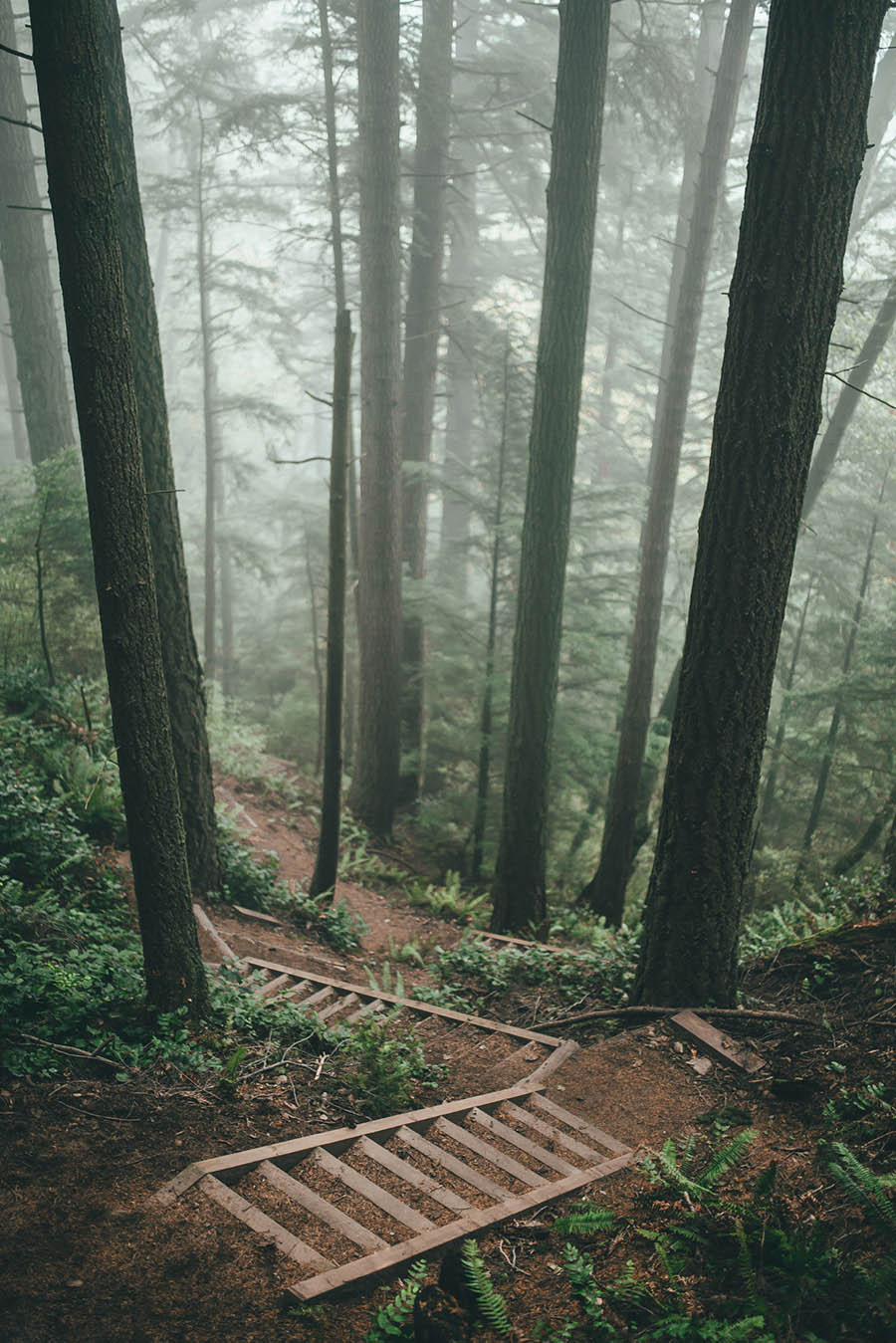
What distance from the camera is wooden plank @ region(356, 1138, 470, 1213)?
3818 mm

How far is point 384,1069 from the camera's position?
494 cm

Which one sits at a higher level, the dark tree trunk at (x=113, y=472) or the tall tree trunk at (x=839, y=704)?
the dark tree trunk at (x=113, y=472)

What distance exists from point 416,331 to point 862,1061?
13.6m

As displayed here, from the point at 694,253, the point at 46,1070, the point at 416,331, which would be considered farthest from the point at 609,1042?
the point at 416,331

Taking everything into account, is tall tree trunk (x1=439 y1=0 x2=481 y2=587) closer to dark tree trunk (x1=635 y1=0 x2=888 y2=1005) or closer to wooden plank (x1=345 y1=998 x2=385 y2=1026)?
dark tree trunk (x1=635 y1=0 x2=888 y2=1005)

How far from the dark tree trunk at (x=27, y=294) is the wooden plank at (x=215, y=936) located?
7.85 metres

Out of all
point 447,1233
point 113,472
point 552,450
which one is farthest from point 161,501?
point 447,1233

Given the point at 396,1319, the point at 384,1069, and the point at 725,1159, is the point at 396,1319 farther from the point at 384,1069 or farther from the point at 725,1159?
the point at 384,1069

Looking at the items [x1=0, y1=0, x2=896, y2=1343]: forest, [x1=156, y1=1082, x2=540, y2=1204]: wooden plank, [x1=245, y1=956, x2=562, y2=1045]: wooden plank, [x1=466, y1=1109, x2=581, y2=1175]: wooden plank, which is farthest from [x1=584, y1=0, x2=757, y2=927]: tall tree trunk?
[x1=466, y1=1109, x2=581, y2=1175]: wooden plank

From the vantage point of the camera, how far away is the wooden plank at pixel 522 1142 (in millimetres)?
4309

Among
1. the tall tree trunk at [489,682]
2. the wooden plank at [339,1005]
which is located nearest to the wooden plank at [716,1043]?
the wooden plank at [339,1005]

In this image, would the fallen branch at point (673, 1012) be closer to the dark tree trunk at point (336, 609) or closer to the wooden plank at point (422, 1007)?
the wooden plank at point (422, 1007)

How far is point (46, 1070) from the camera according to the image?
4.36m

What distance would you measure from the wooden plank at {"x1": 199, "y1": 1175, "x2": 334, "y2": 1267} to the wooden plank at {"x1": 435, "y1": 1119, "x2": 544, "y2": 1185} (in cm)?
128
